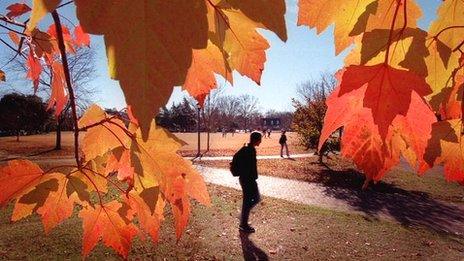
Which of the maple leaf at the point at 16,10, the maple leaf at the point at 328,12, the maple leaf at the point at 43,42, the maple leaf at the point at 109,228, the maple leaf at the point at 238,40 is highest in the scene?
the maple leaf at the point at 16,10

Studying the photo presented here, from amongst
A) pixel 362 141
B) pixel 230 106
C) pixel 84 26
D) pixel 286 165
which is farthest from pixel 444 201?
pixel 230 106

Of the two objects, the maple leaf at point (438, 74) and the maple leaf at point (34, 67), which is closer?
the maple leaf at point (438, 74)

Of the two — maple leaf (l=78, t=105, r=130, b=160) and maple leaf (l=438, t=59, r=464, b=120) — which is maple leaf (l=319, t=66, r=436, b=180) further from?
maple leaf (l=78, t=105, r=130, b=160)

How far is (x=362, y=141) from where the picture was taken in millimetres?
941

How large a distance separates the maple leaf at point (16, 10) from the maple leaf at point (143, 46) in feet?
5.76

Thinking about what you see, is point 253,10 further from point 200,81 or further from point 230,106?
point 230,106

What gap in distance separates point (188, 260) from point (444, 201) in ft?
32.7

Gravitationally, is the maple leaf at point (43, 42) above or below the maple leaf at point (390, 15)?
above

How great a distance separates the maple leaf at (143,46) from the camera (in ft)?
1.25

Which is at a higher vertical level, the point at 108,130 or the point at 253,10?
the point at 253,10

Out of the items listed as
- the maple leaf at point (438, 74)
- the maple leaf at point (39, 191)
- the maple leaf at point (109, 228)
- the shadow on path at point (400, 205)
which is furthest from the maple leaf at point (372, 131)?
the shadow on path at point (400, 205)

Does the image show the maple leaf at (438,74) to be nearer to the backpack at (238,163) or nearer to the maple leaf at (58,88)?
the maple leaf at (58,88)

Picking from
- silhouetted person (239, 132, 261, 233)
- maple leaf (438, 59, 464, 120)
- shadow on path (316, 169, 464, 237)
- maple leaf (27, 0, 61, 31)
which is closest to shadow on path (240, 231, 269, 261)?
silhouetted person (239, 132, 261, 233)

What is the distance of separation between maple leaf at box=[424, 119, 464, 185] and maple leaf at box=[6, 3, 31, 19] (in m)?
1.94
